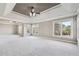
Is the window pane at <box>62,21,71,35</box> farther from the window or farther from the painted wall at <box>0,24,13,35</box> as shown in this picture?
the painted wall at <box>0,24,13,35</box>

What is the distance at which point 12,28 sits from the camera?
50.1ft

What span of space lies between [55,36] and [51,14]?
2.17 metres

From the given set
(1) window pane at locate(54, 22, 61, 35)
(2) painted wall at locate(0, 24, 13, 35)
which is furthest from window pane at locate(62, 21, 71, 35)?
(2) painted wall at locate(0, 24, 13, 35)

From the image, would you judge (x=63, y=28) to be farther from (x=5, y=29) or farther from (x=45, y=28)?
(x=5, y=29)

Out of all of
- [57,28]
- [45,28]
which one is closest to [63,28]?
[57,28]

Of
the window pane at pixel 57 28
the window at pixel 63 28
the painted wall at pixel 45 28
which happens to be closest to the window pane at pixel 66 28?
the window at pixel 63 28

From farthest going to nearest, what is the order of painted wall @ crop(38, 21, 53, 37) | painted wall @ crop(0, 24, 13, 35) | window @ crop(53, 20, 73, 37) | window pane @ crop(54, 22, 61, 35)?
painted wall @ crop(0, 24, 13, 35) < painted wall @ crop(38, 21, 53, 37) < window pane @ crop(54, 22, 61, 35) < window @ crop(53, 20, 73, 37)

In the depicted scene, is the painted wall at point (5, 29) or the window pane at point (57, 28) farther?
the painted wall at point (5, 29)

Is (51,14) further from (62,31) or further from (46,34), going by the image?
(46,34)

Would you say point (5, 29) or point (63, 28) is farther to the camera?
point (5, 29)

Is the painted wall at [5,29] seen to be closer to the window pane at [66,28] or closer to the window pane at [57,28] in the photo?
the window pane at [57,28]

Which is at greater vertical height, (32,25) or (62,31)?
(32,25)

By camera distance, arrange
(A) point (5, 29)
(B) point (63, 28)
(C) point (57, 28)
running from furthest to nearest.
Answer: (A) point (5, 29)
(C) point (57, 28)
(B) point (63, 28)

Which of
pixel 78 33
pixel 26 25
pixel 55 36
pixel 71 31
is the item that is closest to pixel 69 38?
pixel 71 31
